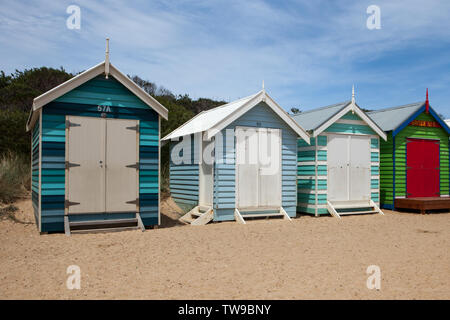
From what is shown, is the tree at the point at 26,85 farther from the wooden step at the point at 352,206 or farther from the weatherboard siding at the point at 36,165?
the wooden step at the point at 352,206

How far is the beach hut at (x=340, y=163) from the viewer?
1161 cm

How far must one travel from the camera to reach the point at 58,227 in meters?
8.27

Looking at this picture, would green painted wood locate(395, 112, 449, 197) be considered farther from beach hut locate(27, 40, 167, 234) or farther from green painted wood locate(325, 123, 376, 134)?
beach hut locate(27, 40, 167, 234)

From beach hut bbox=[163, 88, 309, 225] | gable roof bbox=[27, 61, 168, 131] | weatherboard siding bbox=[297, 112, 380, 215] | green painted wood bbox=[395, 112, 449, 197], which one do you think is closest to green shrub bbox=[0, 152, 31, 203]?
gable roof bbox=[27, 61, 168, 131]

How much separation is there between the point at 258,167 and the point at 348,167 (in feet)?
10.5

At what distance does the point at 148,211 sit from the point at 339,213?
229 inches

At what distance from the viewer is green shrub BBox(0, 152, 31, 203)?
11375 millimetres

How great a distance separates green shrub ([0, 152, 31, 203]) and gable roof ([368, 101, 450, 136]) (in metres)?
11.6

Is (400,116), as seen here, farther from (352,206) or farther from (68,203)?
(68,203)

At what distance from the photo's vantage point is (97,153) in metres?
8.58

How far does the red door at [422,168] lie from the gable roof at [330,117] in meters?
1.86

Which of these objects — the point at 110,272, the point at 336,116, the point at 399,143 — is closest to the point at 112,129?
the point at 110,272

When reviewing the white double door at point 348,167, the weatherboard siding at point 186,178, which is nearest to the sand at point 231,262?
the weatherboard siding at point 186,178

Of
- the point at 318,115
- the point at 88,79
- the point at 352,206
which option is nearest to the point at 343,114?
the point at 318,115
